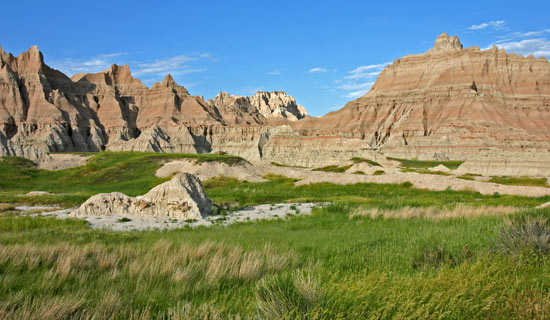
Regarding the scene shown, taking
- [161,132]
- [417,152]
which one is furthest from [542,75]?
[161,132]

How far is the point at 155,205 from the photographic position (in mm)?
18984

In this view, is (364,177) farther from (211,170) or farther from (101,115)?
(101,115)

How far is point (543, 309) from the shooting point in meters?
4.50

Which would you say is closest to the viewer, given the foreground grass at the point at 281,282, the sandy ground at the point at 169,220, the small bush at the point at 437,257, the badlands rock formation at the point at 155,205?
the foreground grass at the point at 281,282

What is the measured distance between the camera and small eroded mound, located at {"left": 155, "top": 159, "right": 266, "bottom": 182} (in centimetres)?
4600

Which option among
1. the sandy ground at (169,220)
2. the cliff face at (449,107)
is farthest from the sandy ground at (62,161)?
the cliff face at (449,107)

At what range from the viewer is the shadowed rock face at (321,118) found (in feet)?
367

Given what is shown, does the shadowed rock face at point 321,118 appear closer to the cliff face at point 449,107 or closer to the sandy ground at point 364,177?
the cliff face at point 449,107

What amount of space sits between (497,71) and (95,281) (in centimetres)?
15988

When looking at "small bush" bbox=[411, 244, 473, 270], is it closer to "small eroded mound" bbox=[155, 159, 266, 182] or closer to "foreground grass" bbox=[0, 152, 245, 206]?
"foreground grass" bbox=[0, 152, 245, 206]

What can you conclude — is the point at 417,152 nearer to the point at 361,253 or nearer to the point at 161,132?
the point at 161,132

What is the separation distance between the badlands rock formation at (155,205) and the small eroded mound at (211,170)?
25.5 meters

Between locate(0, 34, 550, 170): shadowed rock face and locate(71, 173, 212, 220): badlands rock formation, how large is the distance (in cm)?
7755

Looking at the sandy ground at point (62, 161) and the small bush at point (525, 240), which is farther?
the sandy ground at point (62, 161)
